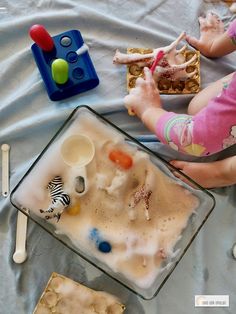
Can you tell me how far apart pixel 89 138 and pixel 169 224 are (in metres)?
0.20

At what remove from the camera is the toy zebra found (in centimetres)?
88

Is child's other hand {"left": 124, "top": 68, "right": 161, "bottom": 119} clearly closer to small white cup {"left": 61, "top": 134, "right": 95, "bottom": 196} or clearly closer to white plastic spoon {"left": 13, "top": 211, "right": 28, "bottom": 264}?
small white cup {"left": 61, "top": 134, "right": 95, "bottom": 196}

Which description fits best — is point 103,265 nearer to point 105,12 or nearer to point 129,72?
point 129,72

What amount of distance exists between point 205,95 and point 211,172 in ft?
0.46

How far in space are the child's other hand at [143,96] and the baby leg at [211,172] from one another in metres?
0.12

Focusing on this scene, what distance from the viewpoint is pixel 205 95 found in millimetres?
966

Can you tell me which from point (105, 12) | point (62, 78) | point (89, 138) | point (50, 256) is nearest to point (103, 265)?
point (50, 256)

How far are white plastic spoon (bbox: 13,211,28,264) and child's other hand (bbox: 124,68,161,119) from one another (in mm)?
275

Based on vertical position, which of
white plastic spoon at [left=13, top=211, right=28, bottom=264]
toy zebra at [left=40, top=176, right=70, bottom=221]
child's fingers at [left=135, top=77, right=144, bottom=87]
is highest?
child's fingers at [left=135, top=77, right=144, bottom=87]

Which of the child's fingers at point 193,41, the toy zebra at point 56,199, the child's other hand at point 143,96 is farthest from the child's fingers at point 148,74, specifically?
the toy zebra at point 56,199

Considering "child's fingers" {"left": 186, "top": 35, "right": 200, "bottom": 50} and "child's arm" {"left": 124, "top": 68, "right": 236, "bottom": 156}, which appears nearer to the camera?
"child's arm" {"left": 124, "top": 68, "right": 236, "bottom": 156}

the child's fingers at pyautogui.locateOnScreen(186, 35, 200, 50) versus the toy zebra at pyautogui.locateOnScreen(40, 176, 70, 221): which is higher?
the child's fingers at pyautogui.locateOnScreen(186, 35, 200, 50)

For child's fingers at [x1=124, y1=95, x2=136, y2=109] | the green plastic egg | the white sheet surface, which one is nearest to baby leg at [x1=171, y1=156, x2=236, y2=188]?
the white sheet surface

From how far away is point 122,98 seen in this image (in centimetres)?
99
